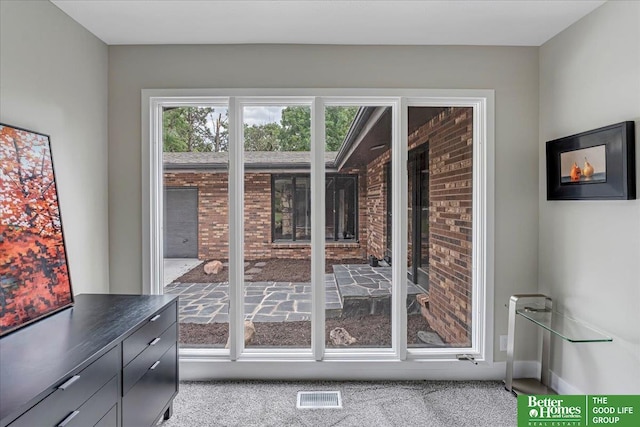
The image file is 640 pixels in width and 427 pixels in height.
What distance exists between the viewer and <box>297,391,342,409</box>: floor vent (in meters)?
2.50

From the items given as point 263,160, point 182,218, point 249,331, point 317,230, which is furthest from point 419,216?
point 182,218

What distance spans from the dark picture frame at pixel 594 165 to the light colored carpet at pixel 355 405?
161 cm

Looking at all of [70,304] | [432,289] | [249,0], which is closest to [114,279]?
[70,304]

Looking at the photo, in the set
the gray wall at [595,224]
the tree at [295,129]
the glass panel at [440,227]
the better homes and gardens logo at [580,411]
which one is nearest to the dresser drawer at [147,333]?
the tree at [295,129]

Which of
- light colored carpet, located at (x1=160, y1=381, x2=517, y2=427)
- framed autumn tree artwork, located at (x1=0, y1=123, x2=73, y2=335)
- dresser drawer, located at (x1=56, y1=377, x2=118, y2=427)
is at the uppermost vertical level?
framed autumn tree artwork, located at (x1=0, y1=123, x2=73, y2=335)

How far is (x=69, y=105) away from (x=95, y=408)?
1980mm

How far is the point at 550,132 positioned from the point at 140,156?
3.32 metres

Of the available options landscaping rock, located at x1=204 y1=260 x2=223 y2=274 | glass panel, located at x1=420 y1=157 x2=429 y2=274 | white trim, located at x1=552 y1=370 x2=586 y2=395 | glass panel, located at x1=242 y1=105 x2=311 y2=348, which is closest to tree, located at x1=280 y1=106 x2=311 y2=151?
glass panel, located at x1=242 y1=105 x2=311 y2=348

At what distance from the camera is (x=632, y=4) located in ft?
6.71

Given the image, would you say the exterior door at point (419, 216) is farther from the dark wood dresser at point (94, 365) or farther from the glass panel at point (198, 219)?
the dark wood dresser at point (94, 365)

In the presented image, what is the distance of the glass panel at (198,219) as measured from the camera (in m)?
2.94

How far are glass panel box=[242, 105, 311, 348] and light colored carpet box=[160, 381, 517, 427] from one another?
16.6 inches

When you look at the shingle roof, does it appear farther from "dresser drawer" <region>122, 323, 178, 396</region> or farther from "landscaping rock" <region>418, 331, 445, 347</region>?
"landscaping rock" <region>418, 331, 445, 347</region>

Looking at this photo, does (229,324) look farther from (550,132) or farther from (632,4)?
(632,4)
